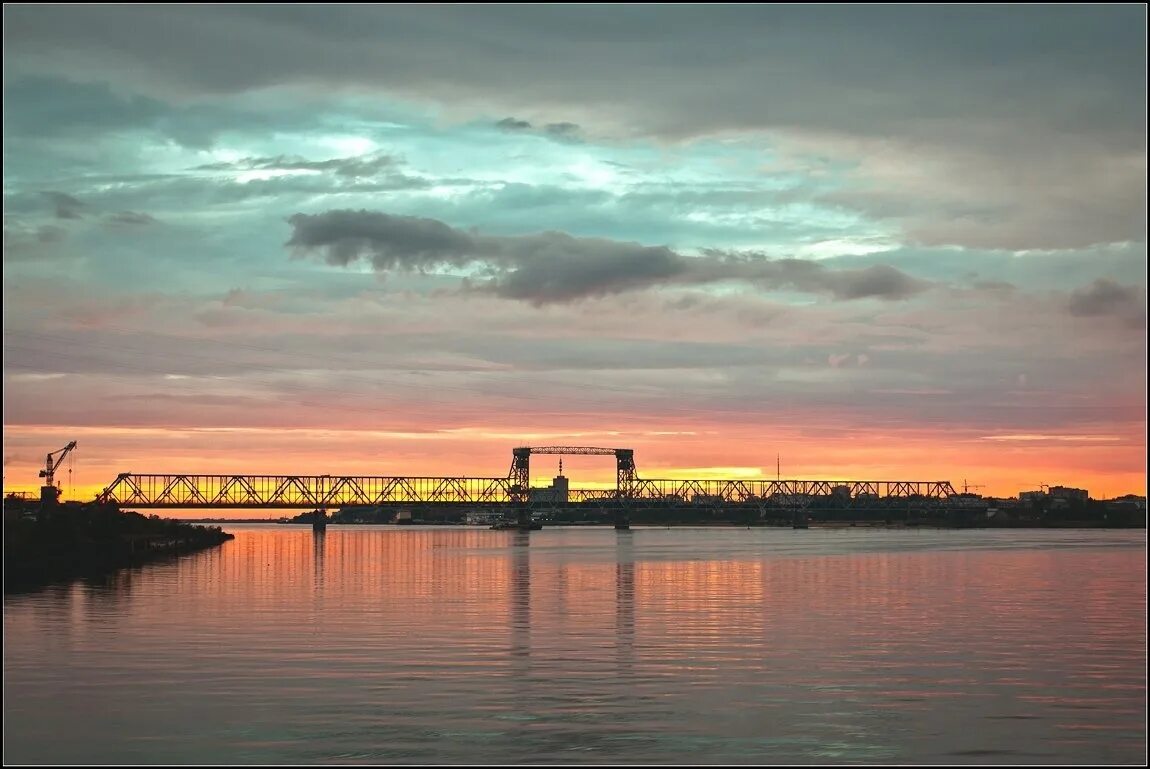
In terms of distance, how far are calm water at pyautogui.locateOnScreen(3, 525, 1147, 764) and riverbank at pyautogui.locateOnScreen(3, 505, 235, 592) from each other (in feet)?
61.9

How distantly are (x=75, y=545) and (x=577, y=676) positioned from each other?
280 feet

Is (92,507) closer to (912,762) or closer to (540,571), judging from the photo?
(540,571)

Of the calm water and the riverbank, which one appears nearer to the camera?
the calm water

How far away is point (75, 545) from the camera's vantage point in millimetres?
112312

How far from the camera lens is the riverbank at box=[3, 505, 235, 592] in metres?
93.9

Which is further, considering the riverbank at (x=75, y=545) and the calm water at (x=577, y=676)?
the riverbank at (x=75, y=545)

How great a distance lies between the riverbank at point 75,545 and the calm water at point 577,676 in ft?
61.9

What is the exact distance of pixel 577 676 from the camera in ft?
127

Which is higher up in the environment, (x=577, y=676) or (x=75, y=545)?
(x=75, y=545)

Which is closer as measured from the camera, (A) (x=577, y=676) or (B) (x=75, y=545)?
(A) (x=577, y=676)

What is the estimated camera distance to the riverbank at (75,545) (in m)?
93.9

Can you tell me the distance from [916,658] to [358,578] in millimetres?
55459

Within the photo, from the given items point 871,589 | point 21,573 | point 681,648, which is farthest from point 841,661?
point 21,573

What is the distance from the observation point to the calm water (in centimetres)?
2867
